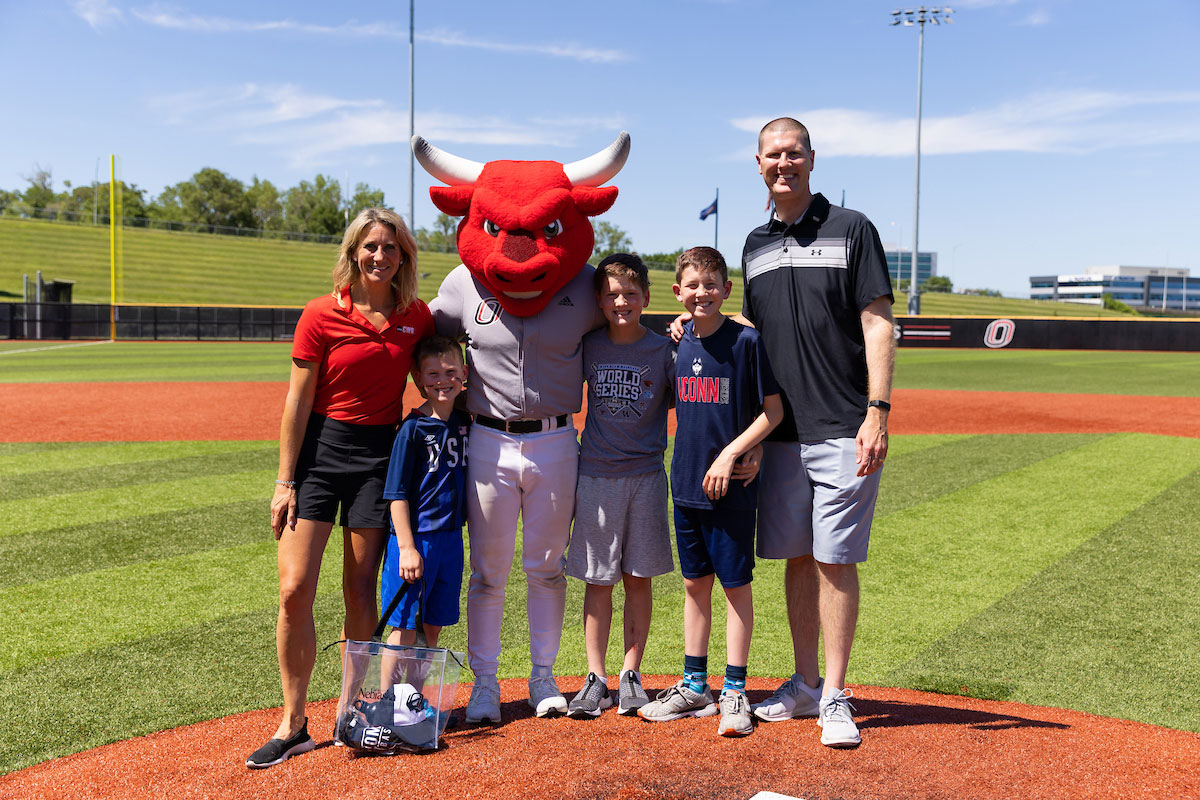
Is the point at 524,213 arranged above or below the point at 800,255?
above

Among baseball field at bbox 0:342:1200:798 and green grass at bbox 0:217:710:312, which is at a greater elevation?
green grass at bbox 0:217:710:312

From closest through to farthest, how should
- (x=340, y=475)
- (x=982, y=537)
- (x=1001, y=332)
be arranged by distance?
(x=340, y=475)
(x=982, y=537)
(x=1001, y=332)

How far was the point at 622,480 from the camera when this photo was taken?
3.61 m

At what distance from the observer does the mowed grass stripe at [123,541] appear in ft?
19.1

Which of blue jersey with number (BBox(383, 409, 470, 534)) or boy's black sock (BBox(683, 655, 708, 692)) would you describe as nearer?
blue jersey with number (BBox(383, 409, 470, 534))

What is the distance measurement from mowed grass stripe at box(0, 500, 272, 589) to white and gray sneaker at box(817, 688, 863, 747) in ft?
14.8

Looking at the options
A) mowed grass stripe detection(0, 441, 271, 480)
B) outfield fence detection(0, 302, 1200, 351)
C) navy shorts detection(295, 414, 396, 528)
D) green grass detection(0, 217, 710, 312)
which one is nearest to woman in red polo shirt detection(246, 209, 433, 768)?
navy shorts detection(295, 414, 396, 528)

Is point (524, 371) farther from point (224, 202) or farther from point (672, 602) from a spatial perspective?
point (224, 202)

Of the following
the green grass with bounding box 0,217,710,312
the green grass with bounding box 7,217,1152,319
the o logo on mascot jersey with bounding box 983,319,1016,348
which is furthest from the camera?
the green grass with bounding box 7,217,1152,319

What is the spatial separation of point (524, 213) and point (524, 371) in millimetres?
615

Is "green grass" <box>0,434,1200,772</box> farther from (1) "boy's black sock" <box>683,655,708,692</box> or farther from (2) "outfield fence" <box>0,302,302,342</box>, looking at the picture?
(2) "outfield fence" <box>0,302,302,342</box>

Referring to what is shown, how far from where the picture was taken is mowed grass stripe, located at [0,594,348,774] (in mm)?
3646

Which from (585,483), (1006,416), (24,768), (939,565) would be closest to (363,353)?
(585,483)

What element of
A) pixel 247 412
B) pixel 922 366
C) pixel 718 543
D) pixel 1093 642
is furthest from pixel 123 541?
pixel 922 366
